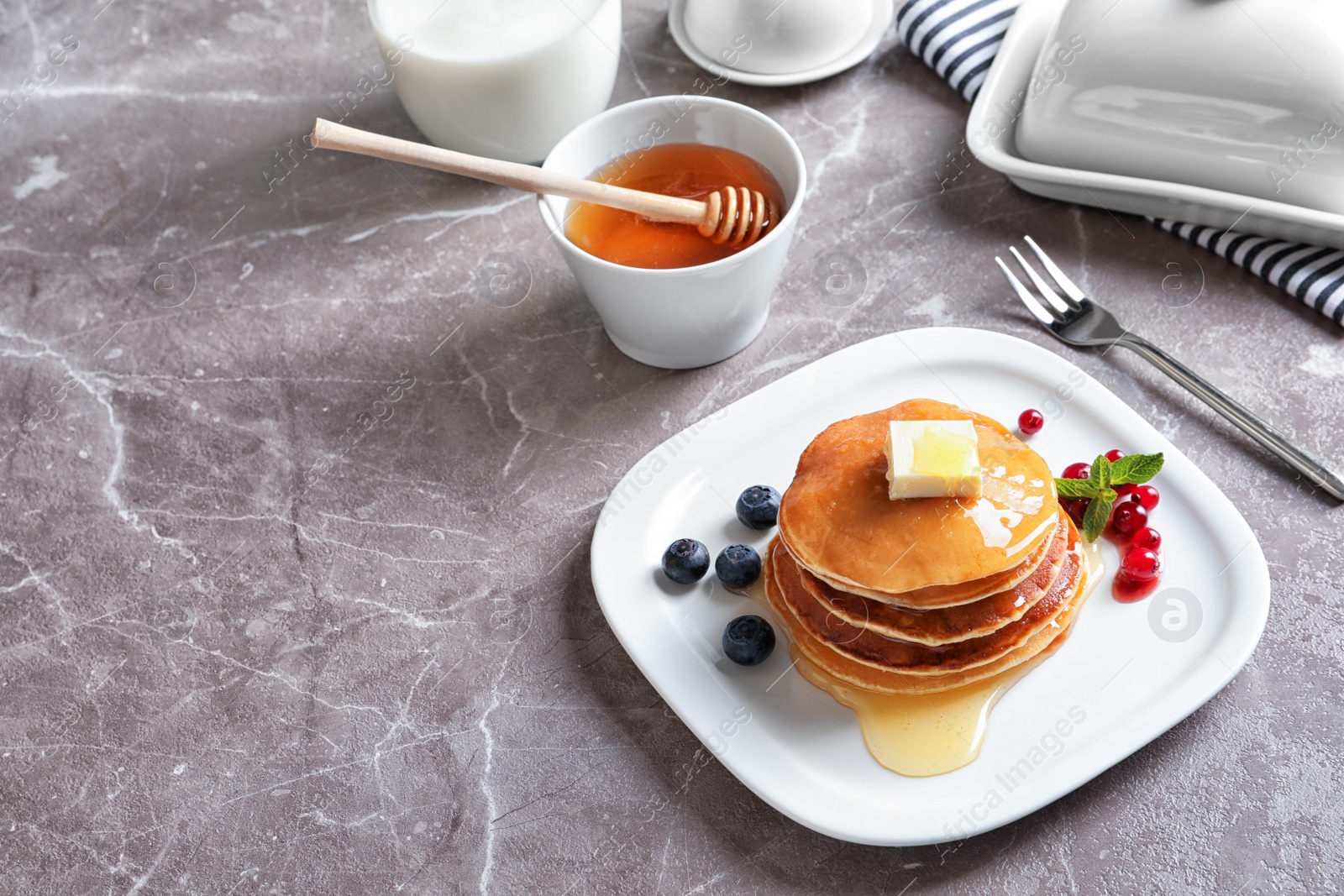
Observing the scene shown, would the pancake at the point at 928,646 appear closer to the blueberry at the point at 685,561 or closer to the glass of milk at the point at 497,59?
the blueberry at the point at 685,561

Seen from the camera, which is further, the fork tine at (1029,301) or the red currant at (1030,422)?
the fork tine at (1029,301)

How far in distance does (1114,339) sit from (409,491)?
3.17ft

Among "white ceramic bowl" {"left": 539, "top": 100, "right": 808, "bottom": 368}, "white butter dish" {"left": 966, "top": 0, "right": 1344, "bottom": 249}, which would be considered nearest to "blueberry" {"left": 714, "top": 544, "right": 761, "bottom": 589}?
"white ceramic bowl" {"left": 539, "top": 100, "right": 808, "bottom": 368}

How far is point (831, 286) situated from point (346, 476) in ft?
2.42

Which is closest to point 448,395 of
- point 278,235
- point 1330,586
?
point 278,235

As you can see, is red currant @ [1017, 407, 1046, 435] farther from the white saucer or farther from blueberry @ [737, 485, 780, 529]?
the white saucer

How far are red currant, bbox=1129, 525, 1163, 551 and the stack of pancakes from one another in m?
0.06

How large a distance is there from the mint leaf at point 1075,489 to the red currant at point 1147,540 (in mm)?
65

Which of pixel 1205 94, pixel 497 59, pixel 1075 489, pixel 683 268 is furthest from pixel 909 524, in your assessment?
pixel 497 59

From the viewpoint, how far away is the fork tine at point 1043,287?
142 cm

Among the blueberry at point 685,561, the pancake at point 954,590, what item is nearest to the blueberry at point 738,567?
the blueberry at point 685,561

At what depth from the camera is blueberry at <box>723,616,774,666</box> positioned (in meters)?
1.12

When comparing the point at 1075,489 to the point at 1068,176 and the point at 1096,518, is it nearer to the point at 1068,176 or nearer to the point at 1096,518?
the point at 1096,518

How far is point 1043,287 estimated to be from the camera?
4.71 feet
